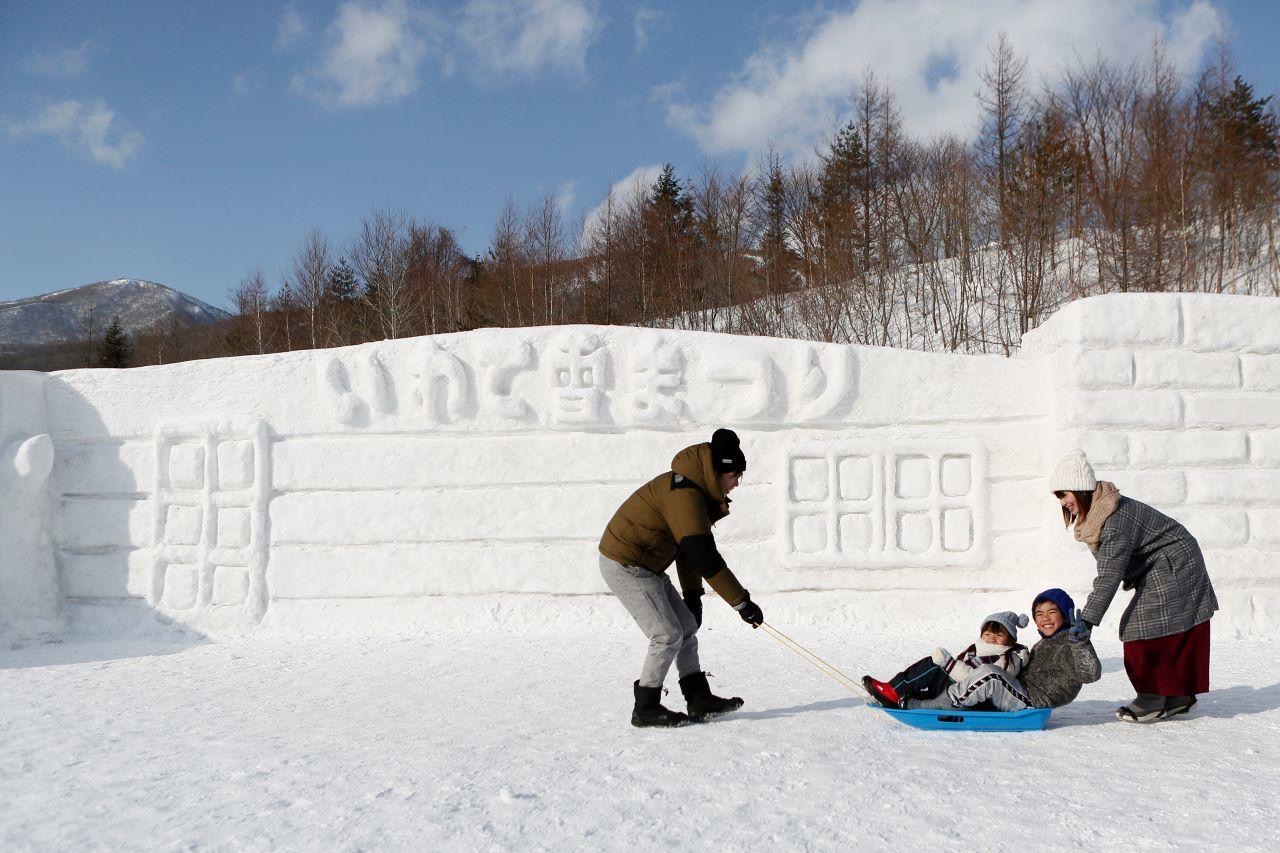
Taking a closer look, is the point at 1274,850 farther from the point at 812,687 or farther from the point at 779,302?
the point at 779,302

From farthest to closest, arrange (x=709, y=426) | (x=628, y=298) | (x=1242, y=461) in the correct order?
(x=628, y=298) → (x=709, y=426) → (x=1242, y=461)

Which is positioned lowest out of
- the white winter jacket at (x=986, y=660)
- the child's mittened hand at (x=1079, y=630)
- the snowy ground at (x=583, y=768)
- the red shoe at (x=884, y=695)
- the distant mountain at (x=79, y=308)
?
the snowy ground at (x=583, y=768)

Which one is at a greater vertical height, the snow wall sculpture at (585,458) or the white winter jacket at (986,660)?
the snow wall sculpture at (585,458)

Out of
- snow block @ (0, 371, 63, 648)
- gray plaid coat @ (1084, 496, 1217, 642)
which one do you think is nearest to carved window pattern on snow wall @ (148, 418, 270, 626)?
snow block @ (0, 371, 63, 648)

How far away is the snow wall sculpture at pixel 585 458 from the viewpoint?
18.2 ft

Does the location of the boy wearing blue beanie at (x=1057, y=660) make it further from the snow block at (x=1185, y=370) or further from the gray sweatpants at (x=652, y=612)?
the snow block at (x=1185, y=370)

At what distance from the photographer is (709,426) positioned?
5.95 meters

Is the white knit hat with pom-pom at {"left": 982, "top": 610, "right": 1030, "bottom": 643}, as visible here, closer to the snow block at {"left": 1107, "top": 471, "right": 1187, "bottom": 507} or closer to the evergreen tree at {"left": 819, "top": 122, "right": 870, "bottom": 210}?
the snow block at {"left": 1107, "top": 471, "right": 1187, "bottom": 507}

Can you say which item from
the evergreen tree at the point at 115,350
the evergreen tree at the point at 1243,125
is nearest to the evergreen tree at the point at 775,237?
the evergreen tree at the point at 1243,125

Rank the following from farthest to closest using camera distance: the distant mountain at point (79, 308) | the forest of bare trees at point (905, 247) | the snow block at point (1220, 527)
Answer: the distant mountain at point (79, 308) → the forest of bare trees at point (905, 247) → the snow block at point (1220, 527)

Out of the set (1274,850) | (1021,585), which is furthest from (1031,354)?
(1274,850)

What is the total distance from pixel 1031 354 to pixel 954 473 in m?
1.12

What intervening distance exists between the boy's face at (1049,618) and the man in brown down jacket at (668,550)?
4.41 ft

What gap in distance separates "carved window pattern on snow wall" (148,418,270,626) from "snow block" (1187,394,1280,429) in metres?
6.19
